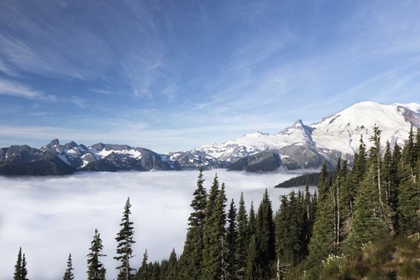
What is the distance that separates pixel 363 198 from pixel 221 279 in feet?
81.1

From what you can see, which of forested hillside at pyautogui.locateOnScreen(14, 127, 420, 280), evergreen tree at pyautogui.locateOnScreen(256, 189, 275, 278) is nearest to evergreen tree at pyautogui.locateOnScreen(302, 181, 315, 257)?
forested hillside at pyautogui.locateOnScreen(14, 127, 420, 280)

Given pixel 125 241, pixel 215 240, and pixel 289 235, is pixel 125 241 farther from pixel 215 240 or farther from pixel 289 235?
pixel 289 235

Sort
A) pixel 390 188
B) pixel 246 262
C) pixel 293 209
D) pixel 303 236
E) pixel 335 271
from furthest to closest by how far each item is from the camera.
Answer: pixel 303 236 < pixel 293 209 < pixel 246 262 < pixel 390 188 < pixel 335 271

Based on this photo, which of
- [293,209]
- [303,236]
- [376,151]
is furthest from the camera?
[303,236]

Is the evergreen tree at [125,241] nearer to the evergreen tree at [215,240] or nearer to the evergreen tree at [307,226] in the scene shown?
the evergreen tree at [215,240]

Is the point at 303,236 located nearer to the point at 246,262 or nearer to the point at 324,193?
the point at 324,193

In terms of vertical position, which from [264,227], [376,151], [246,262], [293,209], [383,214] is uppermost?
[376,151]

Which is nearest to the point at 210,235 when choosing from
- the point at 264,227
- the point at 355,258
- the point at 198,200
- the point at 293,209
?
the point at 198,200

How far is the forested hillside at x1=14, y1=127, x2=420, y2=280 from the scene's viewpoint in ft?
34.7

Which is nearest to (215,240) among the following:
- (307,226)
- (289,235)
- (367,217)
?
(367,217)

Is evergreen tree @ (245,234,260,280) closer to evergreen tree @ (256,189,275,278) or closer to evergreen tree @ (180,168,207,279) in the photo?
evergreen tree @ (256,189,275,278)

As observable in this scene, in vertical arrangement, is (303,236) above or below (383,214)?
below

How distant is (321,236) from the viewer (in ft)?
170

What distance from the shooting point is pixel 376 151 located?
135 feet
